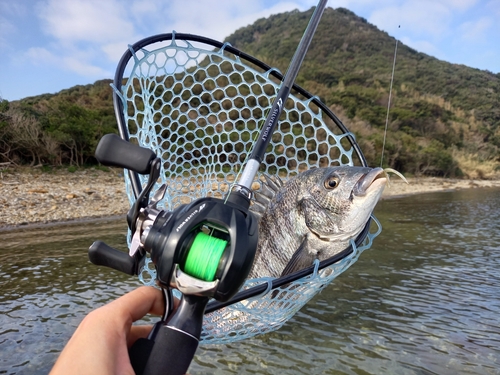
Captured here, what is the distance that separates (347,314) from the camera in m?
4.00

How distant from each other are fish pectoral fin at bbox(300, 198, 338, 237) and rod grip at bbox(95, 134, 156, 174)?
1.49 m

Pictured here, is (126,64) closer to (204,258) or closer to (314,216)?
(314,216)

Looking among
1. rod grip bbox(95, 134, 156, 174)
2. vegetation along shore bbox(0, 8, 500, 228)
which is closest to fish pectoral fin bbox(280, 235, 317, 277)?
rod grip bbox(95, 134, 156, 174)

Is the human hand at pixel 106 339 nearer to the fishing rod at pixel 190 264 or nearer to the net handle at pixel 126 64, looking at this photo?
the fishing rod at pixel 190 264

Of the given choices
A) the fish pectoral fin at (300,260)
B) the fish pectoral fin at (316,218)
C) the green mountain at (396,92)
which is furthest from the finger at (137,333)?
the green mountain at (396,92)

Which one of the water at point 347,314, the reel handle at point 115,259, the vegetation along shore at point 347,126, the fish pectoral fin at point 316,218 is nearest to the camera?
the reel handle at point 115,259

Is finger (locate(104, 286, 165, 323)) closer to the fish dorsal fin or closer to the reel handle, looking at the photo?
the reel handle

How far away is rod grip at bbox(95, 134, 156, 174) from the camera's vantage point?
4.07ft

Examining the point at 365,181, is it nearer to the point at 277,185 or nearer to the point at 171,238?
the point at 277,185

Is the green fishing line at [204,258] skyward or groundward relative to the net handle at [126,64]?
groundward

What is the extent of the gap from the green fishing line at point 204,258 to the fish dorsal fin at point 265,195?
5.56 feet

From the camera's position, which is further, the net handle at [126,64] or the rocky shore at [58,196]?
the rocky shore at [58,196]

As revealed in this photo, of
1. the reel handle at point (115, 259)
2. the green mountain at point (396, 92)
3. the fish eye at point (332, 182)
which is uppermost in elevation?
the green mountain at point (396, 92)

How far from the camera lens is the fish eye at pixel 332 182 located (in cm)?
246
